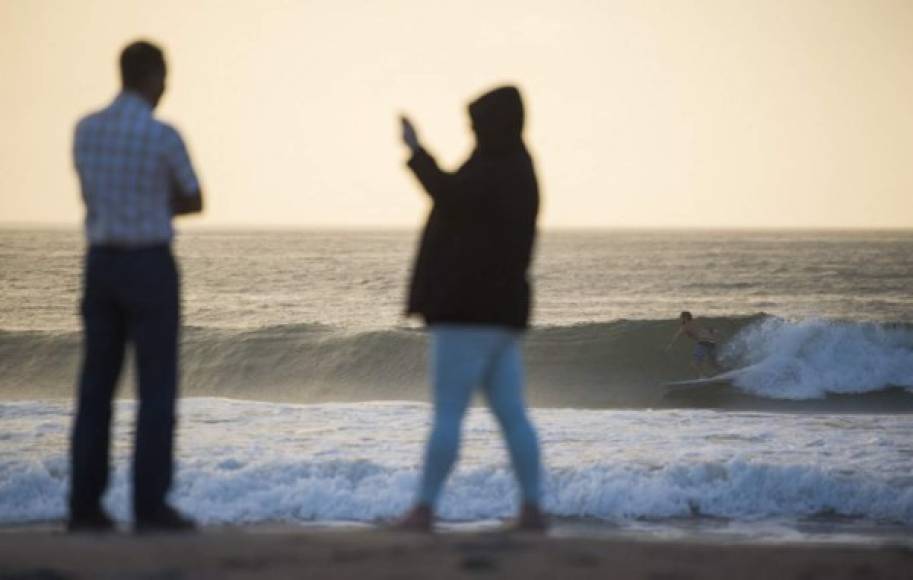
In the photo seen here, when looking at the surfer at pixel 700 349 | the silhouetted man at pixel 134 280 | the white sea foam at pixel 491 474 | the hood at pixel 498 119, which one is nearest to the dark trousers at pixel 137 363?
the silhouetted man at pixel 134 280

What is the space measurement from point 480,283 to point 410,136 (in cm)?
57

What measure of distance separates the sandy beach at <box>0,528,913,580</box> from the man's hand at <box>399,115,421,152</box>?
1346mm

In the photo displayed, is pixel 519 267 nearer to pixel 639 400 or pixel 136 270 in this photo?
pixel 136 270

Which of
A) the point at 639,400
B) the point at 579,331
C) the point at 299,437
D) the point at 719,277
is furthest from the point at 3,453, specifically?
the point at 719,277

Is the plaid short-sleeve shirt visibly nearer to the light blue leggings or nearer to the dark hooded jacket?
the dark hooded jacket

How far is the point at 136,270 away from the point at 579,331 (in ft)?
66.9

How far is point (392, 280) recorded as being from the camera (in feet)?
149

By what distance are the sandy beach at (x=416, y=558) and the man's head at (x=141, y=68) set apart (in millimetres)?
1576

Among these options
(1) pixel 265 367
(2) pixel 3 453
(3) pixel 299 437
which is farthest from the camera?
(1) pixel 265 367

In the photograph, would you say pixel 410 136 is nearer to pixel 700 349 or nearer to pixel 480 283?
pixel 480 283

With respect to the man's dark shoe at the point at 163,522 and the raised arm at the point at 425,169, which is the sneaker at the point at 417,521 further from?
the raised arm at the point at 425,169

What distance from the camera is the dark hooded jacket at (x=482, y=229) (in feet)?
15.0

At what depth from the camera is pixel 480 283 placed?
4590 millimetres

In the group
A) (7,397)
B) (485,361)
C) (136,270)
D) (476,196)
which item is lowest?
(7,397)
